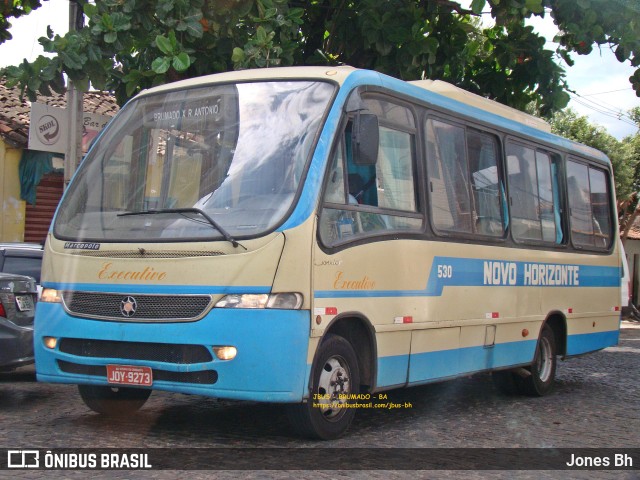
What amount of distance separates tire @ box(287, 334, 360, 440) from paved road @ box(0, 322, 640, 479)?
127 millimetres

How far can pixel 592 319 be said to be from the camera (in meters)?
11.2

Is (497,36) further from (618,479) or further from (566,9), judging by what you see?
(618,479)

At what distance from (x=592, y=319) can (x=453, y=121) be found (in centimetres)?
400

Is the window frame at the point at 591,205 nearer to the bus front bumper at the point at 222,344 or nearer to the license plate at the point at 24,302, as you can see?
the bus front bumper at the point at 222,344

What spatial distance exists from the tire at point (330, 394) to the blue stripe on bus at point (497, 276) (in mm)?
397

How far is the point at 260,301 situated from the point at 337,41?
7585 mm

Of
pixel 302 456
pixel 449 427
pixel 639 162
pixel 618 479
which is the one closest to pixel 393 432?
pixel 449 427

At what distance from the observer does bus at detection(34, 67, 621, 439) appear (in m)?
6.09

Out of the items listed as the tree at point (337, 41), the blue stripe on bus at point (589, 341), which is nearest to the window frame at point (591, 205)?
the blue stripe on bus at point (589, 341)

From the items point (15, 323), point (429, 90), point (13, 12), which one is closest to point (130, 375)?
point (15, 323)

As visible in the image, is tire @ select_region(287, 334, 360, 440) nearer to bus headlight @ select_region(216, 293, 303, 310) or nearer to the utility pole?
bus headlight @ select_region(216, 293, 303, 310)

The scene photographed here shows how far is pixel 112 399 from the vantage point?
286 inches

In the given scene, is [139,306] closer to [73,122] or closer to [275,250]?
[275,250]

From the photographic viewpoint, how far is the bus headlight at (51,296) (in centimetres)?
669
